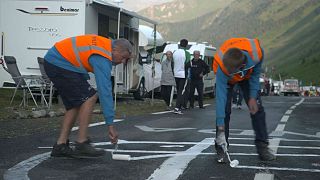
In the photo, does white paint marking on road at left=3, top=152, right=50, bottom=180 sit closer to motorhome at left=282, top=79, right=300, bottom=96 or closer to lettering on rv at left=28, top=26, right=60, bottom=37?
lettering on rv at left=28, top=26, right=60, bottom=37

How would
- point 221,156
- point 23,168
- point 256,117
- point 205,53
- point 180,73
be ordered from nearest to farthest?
point 23,168, point 221,156, point 256,117, point 180,73, point 205,53

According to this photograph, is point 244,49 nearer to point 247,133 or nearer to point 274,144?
point 274,144

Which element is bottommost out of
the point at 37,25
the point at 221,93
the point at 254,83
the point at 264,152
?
the point at 264,152

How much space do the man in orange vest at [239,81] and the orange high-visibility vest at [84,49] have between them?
1295 mm

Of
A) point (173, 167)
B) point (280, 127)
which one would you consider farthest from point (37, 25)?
point (173, 167)

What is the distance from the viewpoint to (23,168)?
599 centimetres

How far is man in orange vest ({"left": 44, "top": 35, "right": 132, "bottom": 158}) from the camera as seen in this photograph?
6488 millimetres

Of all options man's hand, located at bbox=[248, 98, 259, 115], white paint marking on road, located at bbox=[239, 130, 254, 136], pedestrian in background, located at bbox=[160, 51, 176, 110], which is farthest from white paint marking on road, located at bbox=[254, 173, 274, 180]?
pedestrian in background, located at bbox=[160, 51, 176, 110]

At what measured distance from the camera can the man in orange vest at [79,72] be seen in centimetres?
649

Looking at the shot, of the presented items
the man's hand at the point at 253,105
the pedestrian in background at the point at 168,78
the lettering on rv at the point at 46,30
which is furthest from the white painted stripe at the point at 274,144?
→ the lettering on rv at the point at 46,30

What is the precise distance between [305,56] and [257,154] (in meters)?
153

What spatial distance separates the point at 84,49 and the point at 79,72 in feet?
1.16

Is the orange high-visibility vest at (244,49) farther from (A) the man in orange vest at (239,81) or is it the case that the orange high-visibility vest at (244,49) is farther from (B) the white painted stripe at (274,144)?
(B) the white painted stripe at (274,144)

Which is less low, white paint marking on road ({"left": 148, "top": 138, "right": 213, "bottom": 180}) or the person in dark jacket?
the person in dark jacket
